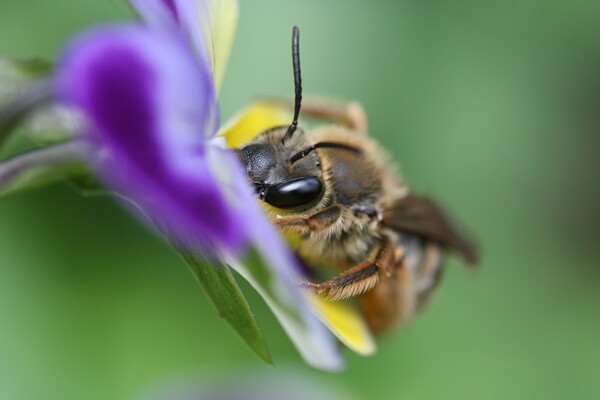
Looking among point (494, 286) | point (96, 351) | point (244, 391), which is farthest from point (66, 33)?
point (494, 286)

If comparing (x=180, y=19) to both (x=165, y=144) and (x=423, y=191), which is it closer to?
(x=165, y=144)

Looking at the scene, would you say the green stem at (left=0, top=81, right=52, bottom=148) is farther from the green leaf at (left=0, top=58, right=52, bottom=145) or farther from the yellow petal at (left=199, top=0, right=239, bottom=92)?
the yellow petal at (left=199, top=0, right=239, bottom=92)

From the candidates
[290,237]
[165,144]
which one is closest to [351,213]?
[290,237]

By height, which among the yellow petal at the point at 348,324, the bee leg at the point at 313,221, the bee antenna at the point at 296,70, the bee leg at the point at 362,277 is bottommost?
the yellow petal at the point at 348,324

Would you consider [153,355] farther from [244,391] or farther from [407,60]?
[407,60]

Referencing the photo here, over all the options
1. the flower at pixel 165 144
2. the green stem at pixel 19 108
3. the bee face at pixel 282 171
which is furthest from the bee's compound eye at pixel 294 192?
the green stem at pixel 19 108

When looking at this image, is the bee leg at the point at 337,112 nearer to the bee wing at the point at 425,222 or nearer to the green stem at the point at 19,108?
the bee wing at the point at 425,222
